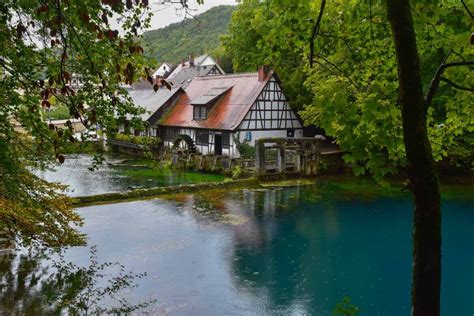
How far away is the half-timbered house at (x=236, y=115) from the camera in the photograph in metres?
27.4

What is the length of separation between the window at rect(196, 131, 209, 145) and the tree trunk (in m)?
26.1

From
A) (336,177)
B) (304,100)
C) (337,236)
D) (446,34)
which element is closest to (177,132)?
(304,100)

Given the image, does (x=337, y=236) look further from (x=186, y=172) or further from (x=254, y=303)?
(x=186, y=172)

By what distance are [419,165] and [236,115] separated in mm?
24488

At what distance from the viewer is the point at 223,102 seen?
1163 inches

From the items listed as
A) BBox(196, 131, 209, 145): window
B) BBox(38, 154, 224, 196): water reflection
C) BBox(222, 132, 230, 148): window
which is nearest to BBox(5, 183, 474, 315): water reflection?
BBox(38, 154, 224, 196): water reflection

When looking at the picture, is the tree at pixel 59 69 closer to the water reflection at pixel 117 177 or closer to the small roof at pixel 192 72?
the water reflection at pixel 117 177

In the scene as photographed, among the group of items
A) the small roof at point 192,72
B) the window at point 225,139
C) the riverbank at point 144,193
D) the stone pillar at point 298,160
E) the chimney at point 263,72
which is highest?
the small roof at point 192,72

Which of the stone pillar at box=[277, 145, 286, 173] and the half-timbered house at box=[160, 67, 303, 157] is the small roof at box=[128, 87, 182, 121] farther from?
the stone pillar at box=[277, 145, 286, 173]

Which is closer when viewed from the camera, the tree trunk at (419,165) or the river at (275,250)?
the tree trunk at (419,165)

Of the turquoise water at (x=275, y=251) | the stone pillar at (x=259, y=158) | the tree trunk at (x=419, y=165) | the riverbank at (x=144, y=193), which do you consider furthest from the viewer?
the stone pillar at (x=259, y=158)

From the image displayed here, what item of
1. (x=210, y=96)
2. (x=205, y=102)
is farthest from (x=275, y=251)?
(x=210, y=96)

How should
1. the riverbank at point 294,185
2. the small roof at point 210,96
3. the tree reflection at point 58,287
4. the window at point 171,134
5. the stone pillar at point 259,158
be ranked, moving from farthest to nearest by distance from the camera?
the window at point 171,134 < the small roof at point 210,96 < the stone pillar at point 259,158 < the riverbank at point 294,185 < the tree reflection at point 58,287

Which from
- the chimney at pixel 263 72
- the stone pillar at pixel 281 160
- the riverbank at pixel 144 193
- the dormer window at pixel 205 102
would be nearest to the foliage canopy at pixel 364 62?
the riverbank at pixel 144 193
